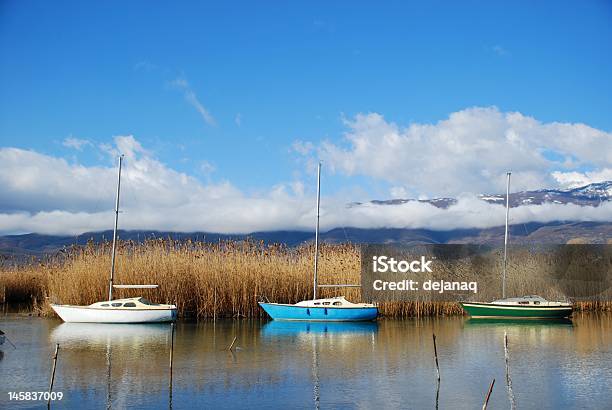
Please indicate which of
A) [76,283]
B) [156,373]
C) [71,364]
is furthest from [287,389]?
[76,283]

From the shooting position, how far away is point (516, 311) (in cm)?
3362

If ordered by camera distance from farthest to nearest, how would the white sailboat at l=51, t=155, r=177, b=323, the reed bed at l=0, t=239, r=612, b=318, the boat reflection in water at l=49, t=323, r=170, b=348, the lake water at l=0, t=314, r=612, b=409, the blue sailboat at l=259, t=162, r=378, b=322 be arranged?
1. the reed bed at l=0, t=239, r=612, b=318
2. the blue sailboat at l=259, t=162, r=378, b=322
3. the white sailboat at l=51, t=155, r=177, b=323
4. the boat reflection in water at l=49, t=323, r=170, b=348
5. the lake water at l=0, t=314, r=612, b=409

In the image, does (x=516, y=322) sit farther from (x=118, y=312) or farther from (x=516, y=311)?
(x=118, y=312)

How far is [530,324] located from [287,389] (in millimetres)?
19468

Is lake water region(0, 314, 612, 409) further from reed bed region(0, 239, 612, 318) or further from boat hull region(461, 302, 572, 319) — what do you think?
boat hull region(461, 302, 572, 319)

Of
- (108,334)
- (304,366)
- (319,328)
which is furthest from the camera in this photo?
(319,328)

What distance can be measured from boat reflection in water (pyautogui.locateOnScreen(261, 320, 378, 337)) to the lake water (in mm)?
79

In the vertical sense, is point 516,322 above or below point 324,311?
below

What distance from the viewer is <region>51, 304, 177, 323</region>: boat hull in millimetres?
28453

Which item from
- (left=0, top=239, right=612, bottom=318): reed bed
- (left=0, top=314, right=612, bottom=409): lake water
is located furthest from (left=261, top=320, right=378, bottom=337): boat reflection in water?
(left=0, top=239, right=612, bottom=318): reed bed

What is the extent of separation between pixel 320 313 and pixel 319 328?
1871 mm

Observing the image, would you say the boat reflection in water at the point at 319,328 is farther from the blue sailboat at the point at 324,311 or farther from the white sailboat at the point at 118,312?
the white sailboat at the point at 118,312

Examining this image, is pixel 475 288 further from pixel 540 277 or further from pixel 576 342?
pixel 576 342

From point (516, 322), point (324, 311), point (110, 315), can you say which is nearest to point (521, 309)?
point (516, 322)
